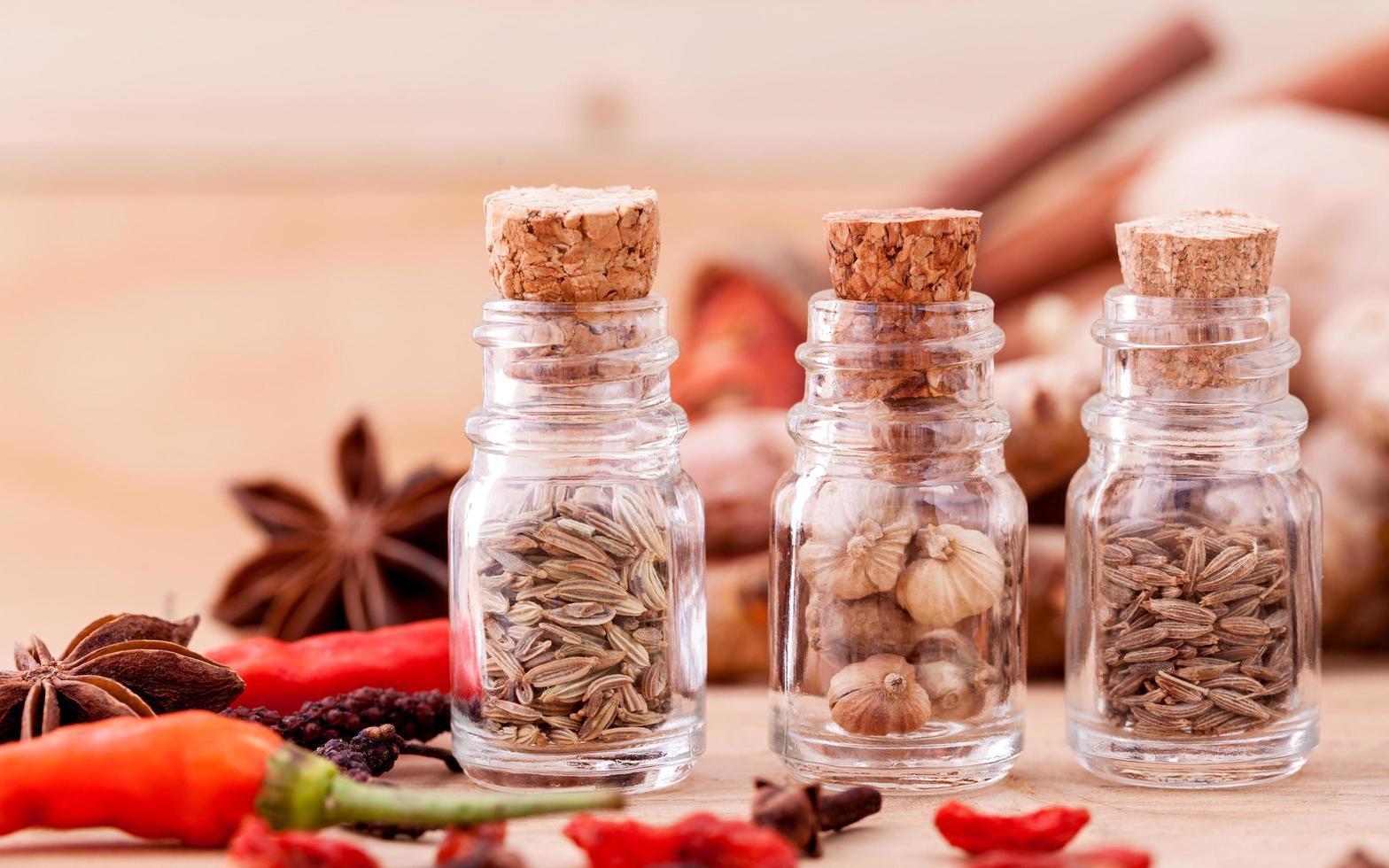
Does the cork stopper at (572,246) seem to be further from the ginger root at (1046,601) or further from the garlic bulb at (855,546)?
the ginger root at (1046,601)

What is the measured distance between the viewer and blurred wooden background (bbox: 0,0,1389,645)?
96.0 inches

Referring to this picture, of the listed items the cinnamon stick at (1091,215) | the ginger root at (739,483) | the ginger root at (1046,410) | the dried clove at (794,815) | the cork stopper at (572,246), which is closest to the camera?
the dried clove at (794,815)

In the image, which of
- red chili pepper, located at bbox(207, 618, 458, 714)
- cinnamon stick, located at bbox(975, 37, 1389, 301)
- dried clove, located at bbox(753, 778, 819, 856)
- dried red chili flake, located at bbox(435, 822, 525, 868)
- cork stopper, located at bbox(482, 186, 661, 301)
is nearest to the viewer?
dried red chili flake, located at bbox(435, 822, 525, 868)

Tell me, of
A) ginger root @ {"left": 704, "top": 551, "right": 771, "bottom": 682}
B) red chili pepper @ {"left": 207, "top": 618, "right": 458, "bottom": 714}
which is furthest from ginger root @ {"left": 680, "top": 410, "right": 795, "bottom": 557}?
red chili pepper @ {"left": 207, "top": 618, "right": 458, "bottom": 714}

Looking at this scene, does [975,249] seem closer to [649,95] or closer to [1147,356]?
[1147,356]

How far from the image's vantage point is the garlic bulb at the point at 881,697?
3.67 ft

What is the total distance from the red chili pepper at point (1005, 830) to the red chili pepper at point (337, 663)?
0.46 m

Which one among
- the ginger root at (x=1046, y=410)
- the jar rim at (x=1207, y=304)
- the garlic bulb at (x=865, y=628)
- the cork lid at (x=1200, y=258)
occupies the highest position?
the cork lid at (x=1200, y=258)

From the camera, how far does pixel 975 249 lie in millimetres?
1150

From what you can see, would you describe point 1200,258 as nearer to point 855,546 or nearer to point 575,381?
point 855,546

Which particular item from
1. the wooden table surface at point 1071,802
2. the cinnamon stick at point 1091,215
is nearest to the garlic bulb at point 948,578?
the wooden table surface at point 1071,802

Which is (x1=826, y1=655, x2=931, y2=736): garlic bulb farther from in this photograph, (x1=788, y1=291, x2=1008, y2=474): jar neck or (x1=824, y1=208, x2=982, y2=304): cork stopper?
(x1=824, y1=208, x2=982, y2=304): cork stopper

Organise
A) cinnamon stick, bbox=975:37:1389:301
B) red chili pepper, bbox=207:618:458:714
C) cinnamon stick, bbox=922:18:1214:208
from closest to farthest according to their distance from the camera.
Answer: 1. red chili pepper, bbox=207:618:458:714
2. cinnamon stick, bbox=975:37:1389:301
3. cinnamon stick, bbox=922:18:1214:208

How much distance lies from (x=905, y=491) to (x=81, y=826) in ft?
1.82
